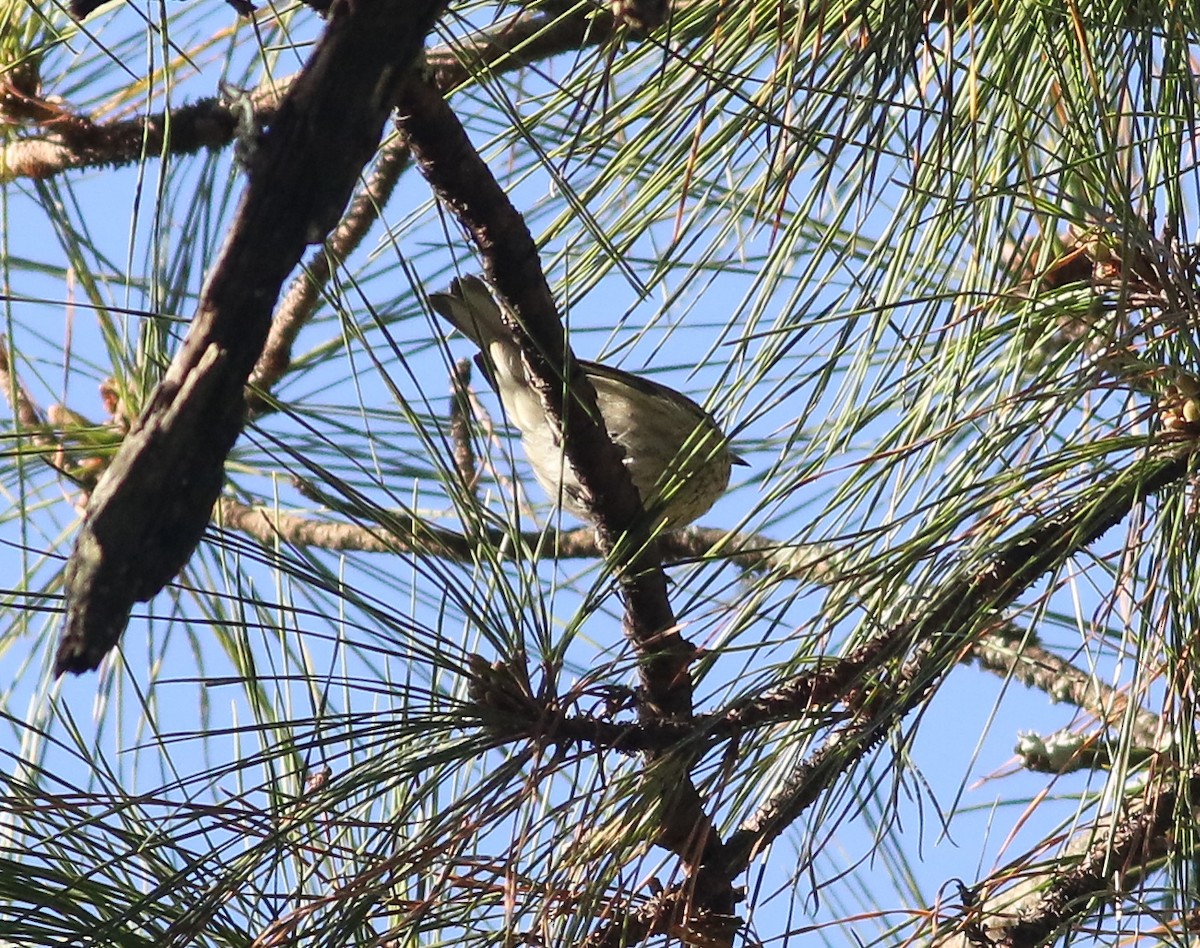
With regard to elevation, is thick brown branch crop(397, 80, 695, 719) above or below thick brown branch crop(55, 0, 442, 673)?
above

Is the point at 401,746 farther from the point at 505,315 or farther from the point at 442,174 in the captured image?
the point at 442,174

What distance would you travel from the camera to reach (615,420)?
3709 mm

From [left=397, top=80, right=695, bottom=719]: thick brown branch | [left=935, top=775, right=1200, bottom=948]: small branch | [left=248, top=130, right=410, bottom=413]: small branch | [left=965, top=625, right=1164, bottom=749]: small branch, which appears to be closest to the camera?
[left=397, top=80, right=695, bottom=719]: thick brown branch

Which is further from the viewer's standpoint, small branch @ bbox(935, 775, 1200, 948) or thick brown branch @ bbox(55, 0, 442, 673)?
small branch @ bbox(935, 775, 1200, 948)

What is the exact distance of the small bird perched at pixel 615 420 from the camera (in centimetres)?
221

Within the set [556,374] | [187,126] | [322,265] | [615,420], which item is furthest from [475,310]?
[615,420]

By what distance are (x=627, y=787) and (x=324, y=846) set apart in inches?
17.7

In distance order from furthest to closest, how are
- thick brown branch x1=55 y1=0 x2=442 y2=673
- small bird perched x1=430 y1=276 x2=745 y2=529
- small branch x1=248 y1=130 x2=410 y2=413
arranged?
small branch x1=248 y1=130 x2=410 y2=413
small bird perched x1=430 y1=276 x2=745 y2=529
thick brown branch x1=55 y1=0 x2=442 y2=673

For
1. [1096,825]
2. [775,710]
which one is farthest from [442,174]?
[1096,825]

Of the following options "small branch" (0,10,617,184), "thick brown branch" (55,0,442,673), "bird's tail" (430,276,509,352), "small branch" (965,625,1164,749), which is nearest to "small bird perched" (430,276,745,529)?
"bird's tail" (430,276,509,352)

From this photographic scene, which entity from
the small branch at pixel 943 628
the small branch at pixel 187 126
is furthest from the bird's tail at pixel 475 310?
the small branch at pixel 943 628

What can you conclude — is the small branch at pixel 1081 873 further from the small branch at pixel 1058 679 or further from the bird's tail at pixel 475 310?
the bird's tail at pixel 475 310

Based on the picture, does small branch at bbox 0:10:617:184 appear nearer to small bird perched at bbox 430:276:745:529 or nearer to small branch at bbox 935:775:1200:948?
small bird perched at bbox 430:276:745:529

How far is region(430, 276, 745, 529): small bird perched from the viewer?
2.21 meters
